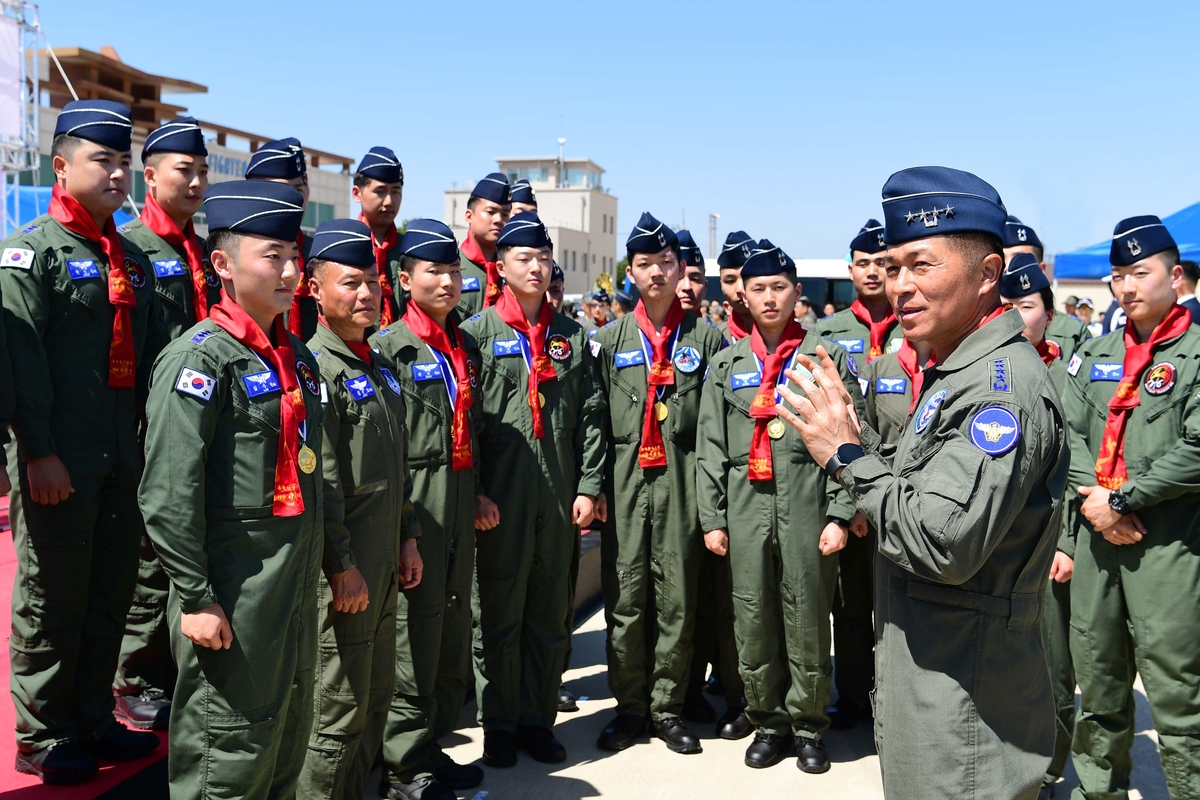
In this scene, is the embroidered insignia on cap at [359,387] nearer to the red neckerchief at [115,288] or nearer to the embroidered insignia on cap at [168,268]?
the red neckerchief at [115,288]

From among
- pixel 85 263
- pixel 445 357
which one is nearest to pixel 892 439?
pixel 445 357

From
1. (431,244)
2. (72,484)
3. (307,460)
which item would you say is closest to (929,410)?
(307,460)

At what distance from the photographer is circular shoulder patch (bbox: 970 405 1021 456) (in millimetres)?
1965

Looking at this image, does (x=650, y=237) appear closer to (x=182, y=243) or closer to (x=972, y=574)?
A: (x=182, y=243)

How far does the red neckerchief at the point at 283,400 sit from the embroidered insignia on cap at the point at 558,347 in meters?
1.77

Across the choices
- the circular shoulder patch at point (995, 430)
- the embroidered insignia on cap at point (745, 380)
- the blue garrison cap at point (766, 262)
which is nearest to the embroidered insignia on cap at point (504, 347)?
the embroidered insignia on cap at point (745, 380)

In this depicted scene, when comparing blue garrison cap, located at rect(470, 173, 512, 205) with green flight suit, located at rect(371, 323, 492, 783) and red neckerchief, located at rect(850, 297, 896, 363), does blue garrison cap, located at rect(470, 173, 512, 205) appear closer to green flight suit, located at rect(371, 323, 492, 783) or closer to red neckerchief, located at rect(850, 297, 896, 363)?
green flight suit, located at rect(371, 323, 492, 783)

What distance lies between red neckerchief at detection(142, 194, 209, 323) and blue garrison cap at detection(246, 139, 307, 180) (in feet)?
2.13

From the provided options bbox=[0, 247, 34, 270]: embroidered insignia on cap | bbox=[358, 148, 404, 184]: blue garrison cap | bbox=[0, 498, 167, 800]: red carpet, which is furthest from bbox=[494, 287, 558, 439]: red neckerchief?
bbox=[0, 498, 167, 800]: red carpet

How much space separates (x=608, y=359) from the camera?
15.9ft

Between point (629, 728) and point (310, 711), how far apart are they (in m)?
2.09

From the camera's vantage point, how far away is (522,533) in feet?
14.3

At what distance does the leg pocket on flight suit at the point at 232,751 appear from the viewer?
2.60 m

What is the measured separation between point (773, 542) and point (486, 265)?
8.42ft
